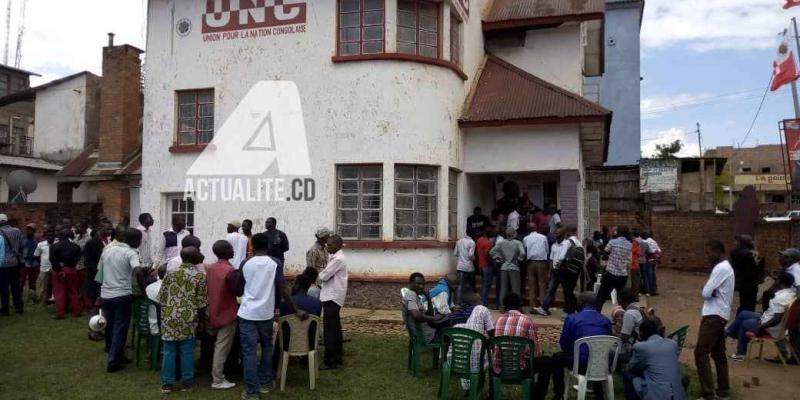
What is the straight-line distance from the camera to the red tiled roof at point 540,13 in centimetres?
1418

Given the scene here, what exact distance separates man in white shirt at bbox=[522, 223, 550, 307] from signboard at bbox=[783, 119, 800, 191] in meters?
9.93

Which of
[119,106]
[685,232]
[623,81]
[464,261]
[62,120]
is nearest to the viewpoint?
[464,261]

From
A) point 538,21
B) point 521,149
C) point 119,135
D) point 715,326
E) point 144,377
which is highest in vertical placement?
point 538,21

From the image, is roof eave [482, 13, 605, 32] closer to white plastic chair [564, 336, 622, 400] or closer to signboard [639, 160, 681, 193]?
white plastic chair [564, 336, 622, 400]

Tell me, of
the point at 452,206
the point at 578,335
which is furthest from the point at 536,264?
the point at 578,335

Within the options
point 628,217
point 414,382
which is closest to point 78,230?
point 414,382

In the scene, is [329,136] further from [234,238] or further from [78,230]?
[78,230]

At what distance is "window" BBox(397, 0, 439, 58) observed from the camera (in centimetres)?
1231

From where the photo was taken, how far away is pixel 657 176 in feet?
79.6

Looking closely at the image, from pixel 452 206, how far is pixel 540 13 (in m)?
5.30

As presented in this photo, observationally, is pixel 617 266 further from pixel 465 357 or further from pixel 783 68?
pixel 783 68

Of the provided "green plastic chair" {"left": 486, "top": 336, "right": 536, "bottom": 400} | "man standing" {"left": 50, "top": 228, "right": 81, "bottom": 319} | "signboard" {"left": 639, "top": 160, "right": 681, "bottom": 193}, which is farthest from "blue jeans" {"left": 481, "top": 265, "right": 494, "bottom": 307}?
"signboard" {"left": 639, "top": 160, "right": 681, "bottom": 193}

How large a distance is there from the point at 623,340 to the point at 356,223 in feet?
21.9

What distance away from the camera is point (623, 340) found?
648 centimetres
